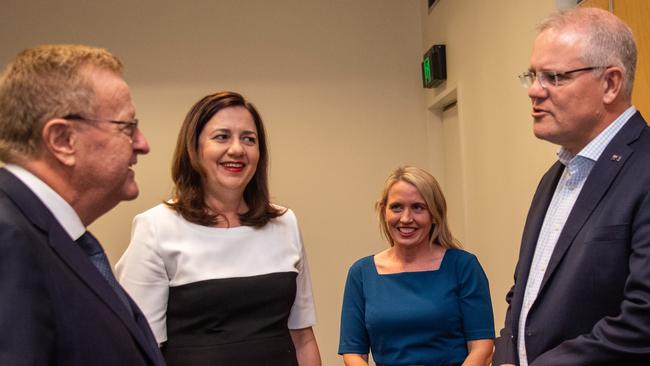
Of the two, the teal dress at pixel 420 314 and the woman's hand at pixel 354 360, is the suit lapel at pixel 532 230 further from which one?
the woman's hand at pixel 354 360

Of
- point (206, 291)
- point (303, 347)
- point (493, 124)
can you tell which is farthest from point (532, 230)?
point (493, 124)

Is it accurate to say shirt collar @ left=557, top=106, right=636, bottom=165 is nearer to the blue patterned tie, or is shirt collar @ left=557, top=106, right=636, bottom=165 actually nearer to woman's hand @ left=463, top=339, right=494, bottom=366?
woman's hand @ left=463, top=339, right=494, bottom=366

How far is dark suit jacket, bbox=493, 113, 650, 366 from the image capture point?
4.55 ft

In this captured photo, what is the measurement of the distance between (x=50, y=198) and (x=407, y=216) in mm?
1617

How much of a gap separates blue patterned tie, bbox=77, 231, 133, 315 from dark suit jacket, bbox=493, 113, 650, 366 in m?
0.95

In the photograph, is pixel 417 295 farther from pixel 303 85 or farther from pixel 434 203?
pixel 303 85

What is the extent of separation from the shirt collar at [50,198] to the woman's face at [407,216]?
61.5 inches

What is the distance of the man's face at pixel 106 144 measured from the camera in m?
1.18

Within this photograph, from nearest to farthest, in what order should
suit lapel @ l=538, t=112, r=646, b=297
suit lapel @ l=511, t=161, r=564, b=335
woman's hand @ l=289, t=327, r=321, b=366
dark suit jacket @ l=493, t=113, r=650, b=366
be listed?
dark suit jacket @ l=493, t=113, r=650, b=366 → suit lapel @ l=538, t=112, r=646, b=297 → suit lapel @ l=511, t=161, r=564, b=335 → woman's hand @ l=289, t=327, r=321, b=366

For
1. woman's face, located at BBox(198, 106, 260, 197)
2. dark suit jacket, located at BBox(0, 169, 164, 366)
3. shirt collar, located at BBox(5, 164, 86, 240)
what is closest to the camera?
dark suit jacket, located at BBox(0, 169, 164, 366)

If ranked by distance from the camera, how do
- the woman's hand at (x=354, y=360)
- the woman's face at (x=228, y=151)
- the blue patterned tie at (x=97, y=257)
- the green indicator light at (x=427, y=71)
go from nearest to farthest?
the blue patterned tie at (x=97, y=257), the woman's face at (x=228, y=151), the woman's hand at (x=354, y=360), the green indicator light at (x=427, y=71)

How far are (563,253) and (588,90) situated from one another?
0.41 m

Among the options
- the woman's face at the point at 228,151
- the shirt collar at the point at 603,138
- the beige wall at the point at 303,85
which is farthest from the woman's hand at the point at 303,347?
the beige wall at the point at 303,85

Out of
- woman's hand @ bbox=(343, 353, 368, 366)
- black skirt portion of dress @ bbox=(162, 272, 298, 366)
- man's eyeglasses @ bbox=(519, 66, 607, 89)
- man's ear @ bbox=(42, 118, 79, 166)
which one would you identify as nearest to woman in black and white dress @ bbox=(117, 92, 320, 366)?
black skirt portion of dress @ bbox=(162, 272, 298, 366)
